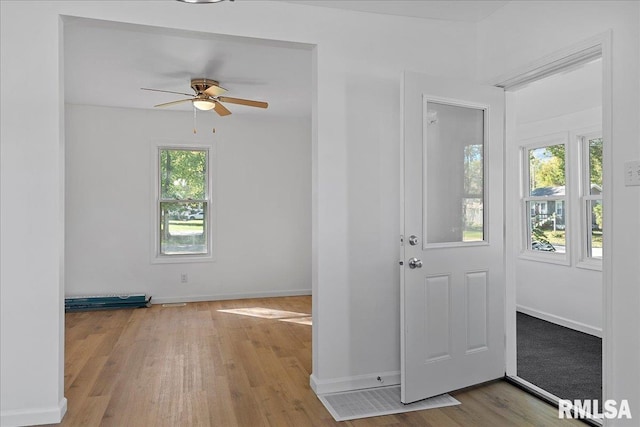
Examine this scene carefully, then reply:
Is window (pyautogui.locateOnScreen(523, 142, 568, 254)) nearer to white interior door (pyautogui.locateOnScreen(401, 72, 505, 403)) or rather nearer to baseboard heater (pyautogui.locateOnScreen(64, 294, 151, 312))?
white interior door (pyautogui.locateOnScreen(401, 72, 505, 403))

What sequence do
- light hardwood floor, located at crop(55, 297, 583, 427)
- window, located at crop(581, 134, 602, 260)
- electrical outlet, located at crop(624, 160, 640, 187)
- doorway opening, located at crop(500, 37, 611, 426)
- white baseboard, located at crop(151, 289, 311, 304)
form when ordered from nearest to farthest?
electrical outlet, located at crop(624, 160, 640, 187)
light hardwood floor, located at crop(55, 297, 583, 427)
doorway opening, located at crop(500, 37, 611, 426)
window, located at crop(581, 134, 602, 260)
white baseboard, located at crop(151, 289, 311, 304)

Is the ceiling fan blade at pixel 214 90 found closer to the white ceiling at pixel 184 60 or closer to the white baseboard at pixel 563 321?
the white ceiling at pixel 184 60

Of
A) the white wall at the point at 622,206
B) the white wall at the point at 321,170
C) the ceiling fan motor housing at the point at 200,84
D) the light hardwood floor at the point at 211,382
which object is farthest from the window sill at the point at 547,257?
the ceiling fan motor housing at the point at 200,84

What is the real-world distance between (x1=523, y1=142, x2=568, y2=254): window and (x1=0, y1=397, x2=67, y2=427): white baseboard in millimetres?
4681

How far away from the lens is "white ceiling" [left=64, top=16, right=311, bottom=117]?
3.68 m

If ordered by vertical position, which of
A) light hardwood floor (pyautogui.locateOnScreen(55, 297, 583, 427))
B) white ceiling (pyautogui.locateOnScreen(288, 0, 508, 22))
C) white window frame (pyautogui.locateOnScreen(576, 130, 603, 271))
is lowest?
light hardwood floor (pyautogui.locateOnScreen(55, 297, 583, 427))

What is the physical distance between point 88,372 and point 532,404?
3109 mm

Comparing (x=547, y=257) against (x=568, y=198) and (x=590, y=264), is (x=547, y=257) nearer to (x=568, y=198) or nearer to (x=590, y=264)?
(x=590, y=264)

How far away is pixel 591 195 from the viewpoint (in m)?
4.67

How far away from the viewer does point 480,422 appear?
8.75 ft

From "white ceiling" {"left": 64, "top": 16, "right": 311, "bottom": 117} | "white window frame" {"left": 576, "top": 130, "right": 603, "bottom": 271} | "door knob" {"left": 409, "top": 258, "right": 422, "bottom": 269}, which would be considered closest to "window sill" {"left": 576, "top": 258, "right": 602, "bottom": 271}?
"white window frame" {"left": 576, "top": 130, "right": 603, "bottom": 271}

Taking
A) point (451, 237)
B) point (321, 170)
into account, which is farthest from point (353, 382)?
point (321, 170)

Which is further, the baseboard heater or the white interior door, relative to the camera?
the baseboard heater

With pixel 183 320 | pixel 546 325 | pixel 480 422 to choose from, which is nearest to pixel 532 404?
pixel 480 422
